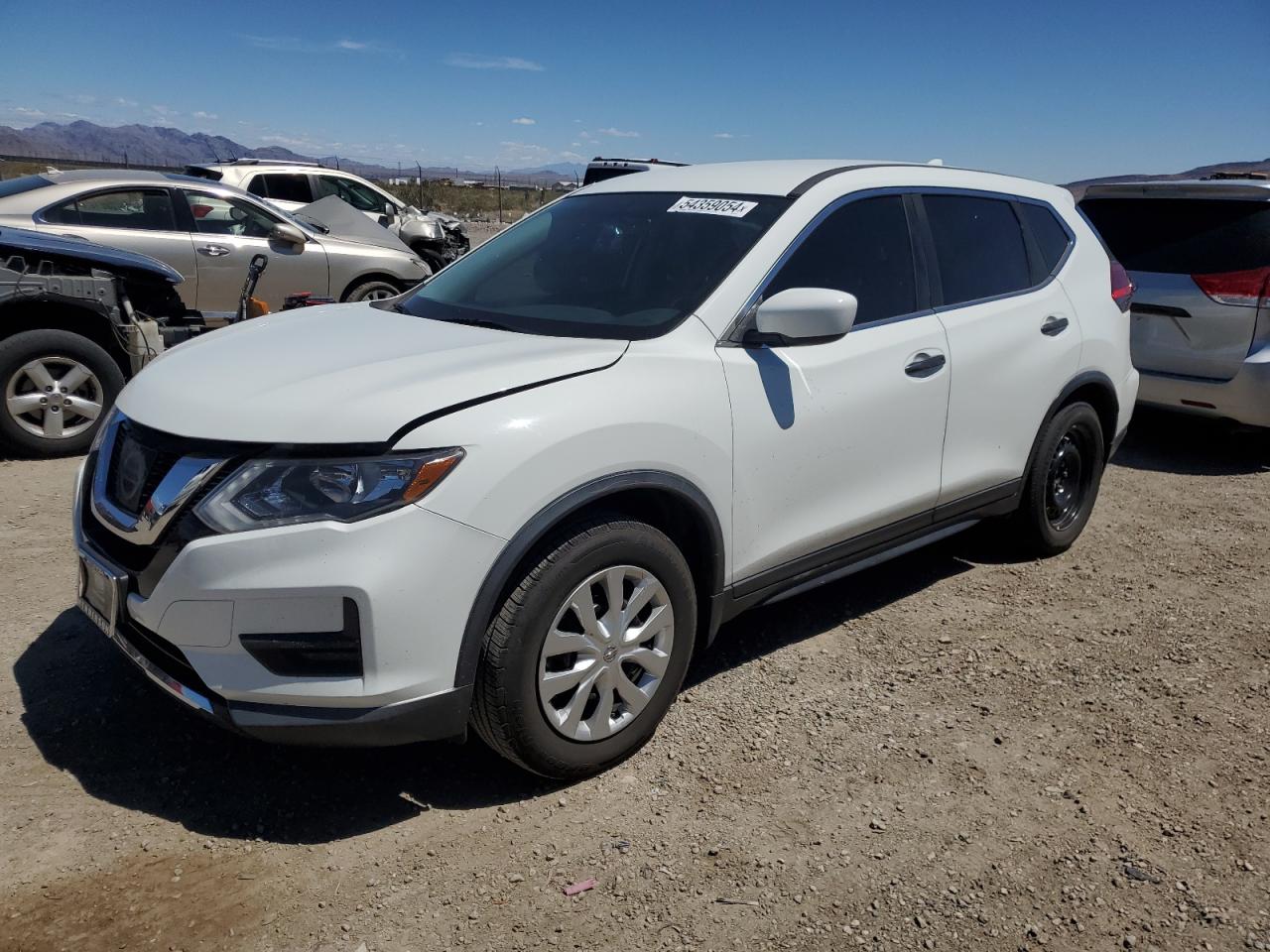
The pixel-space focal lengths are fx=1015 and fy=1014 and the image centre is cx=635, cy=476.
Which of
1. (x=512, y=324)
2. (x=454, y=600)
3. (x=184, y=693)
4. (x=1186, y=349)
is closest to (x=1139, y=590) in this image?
(x=1186, y=349)

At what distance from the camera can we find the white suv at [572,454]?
256 cm

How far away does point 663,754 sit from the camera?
3.27m

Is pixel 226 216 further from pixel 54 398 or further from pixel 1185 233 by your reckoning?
pixel 1185 233

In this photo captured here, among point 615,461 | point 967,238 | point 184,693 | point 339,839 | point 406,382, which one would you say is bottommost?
point 339,839

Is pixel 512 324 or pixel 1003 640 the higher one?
pixel 512 324

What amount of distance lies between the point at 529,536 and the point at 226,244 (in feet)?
22.5

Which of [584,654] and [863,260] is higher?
[863,260]

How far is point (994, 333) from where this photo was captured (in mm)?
4203

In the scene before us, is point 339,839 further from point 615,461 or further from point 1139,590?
point 1139,590

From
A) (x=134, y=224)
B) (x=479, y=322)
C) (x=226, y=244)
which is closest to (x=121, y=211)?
(x=134, y=224)

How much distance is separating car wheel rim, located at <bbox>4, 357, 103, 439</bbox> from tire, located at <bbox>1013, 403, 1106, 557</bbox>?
207 inches

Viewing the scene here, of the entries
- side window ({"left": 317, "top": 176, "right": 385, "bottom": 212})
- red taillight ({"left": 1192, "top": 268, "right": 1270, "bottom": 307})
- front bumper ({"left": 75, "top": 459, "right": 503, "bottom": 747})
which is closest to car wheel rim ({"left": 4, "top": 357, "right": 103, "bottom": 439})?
front bumper ({"left": 75, "top": 459, "right": 503, "bottom": 747})

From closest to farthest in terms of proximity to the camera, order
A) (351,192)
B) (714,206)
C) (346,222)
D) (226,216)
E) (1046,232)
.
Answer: (714,206)
(1046,232)
(226,216)
(346,222)
(351,192)

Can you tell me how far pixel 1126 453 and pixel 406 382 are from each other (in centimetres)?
624
